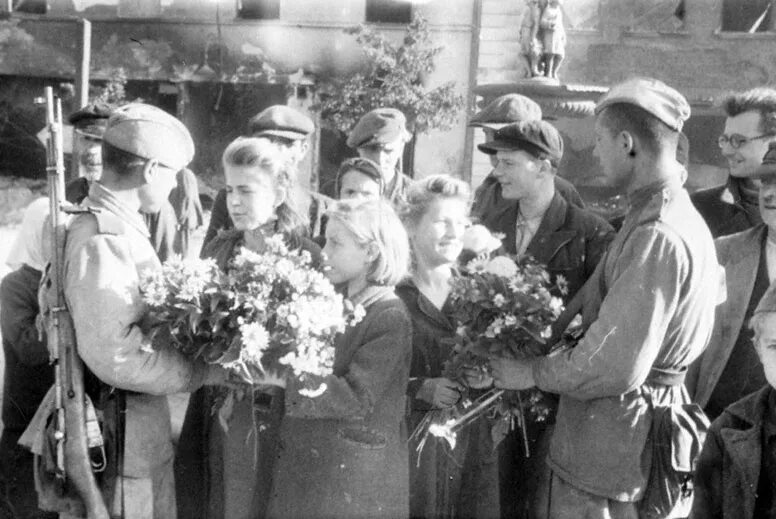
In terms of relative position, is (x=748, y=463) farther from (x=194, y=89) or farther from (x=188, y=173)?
(x=194, y=89)

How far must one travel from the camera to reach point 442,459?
4.07 meters

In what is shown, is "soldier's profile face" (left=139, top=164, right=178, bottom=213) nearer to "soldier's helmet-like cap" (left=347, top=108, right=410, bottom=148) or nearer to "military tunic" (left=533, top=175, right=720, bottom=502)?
"military tunic" (left=533, top=175, right=720, bottom=502)

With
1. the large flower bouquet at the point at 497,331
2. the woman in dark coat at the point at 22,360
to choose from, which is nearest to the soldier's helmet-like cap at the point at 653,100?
the large flower bouquet at the point at 497,331

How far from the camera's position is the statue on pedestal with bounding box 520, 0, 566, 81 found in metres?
10.9

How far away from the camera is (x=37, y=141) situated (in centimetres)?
2061

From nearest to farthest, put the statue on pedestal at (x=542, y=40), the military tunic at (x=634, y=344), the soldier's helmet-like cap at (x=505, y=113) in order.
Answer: the military tunic at (x=634, y=344)
the soldier's helmet-like cap at (x=505, y=113)
the statue on pedestal at (x=542, y=40)

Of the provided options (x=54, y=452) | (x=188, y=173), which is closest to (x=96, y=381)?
(x=54, y=452)

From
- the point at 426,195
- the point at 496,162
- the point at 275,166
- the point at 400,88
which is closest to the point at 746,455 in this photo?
the point at 426,195

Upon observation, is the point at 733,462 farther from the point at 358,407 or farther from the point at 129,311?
the point at 129,311

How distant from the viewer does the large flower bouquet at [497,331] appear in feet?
11.2

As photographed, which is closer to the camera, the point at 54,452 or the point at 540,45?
the point at 54,452

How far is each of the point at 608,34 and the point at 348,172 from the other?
45.1 feet

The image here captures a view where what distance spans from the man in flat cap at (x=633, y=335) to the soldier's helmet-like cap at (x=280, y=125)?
2696mm

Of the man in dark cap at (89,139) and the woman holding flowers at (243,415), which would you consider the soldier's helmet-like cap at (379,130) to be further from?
the man in dark cap at (89,139)
